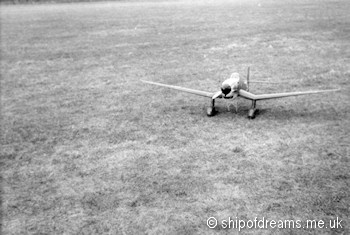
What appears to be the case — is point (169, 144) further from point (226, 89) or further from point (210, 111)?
point (226, 89)

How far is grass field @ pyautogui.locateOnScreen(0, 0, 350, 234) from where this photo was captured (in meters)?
5.88

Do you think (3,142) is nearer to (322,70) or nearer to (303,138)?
(303,138)

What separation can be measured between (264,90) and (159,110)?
4.19m

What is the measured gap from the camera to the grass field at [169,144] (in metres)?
5.88

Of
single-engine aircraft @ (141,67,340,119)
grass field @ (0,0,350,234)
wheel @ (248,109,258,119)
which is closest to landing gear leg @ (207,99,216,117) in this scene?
single-engine aircraft @ (141,67,340,119)

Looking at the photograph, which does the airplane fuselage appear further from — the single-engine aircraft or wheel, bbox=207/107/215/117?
wheel, bbox=207/107/215/117

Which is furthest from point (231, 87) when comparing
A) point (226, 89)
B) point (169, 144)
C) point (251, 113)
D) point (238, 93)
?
point (169, 144)

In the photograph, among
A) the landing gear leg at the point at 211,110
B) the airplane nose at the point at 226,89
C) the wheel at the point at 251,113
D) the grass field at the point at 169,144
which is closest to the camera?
the grass field at the point at 169,144

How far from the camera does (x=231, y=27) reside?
974 inches

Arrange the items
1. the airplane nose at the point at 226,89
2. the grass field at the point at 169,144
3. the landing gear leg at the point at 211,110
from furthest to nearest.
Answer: the landing gear leg at the point at 211,110
the airplane nose at the point at 226,89
the grass field at the point at 169,144

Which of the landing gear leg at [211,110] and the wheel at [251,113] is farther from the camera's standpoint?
the landing gear leg at [211,110]

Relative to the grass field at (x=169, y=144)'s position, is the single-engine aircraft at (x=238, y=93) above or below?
above

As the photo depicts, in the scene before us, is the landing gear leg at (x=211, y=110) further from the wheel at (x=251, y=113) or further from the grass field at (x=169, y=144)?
the wheel at (x=251, y=113)

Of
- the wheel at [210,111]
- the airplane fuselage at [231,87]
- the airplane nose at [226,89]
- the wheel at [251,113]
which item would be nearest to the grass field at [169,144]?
the wheel at [251,113]
